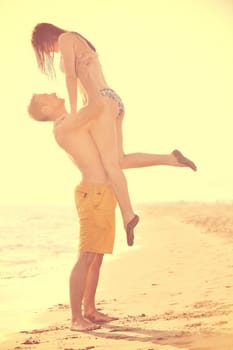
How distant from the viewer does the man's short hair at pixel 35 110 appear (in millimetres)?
4801

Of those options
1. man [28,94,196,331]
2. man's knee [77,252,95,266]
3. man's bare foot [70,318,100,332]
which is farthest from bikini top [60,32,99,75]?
man's bare foot [70,318,100,332]

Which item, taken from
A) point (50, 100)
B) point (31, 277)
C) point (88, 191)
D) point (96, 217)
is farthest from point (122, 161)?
point (31, 277)

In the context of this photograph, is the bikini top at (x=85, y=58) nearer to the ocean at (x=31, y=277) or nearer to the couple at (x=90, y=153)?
the couple at (x=90, y=153)

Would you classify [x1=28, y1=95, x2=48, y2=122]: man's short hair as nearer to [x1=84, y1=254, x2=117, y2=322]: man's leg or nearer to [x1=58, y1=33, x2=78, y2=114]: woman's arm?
[x1=58, y1=33, x2=78, y2=114]: woman's arm

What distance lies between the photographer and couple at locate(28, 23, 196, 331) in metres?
4.46

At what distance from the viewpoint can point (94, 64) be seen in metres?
4.68

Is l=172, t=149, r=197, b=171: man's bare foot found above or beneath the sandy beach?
above

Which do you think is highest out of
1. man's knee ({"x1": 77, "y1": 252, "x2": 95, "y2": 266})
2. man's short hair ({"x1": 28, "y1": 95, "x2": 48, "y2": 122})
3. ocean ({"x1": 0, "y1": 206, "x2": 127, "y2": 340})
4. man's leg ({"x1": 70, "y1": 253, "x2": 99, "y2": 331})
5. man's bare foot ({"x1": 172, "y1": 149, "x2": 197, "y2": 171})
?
man's short hair ({"x1": 28, "y1": 95, "x2": 48, "y2": 122})

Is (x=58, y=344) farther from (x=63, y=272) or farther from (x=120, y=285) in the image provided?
(x=63, y=272)

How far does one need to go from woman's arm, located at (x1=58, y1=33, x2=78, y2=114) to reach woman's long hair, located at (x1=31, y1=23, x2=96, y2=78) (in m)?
0.14

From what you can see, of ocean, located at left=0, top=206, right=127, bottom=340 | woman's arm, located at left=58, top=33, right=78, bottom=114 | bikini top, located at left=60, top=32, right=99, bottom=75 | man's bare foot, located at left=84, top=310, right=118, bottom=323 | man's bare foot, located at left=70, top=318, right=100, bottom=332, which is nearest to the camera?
man's bare foot, located at left=70, top=318, right=100, bottom=332

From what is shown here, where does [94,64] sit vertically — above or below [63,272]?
above

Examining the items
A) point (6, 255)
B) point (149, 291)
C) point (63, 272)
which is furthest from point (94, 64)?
point (6, 255)

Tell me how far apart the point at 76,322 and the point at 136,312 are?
866mm
